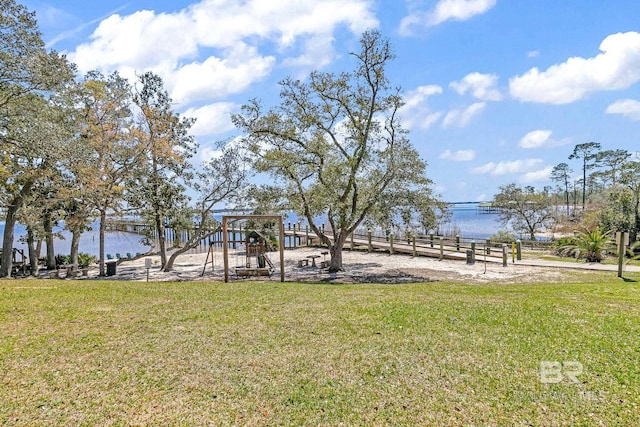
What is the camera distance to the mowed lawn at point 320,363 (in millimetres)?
3482

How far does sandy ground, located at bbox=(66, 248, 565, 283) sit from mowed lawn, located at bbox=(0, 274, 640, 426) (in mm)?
6281

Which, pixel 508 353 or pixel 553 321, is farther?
pixel 553 321

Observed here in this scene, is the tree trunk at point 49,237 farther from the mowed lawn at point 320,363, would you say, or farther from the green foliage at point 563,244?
the green foliage at point 563,244

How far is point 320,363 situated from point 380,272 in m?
11.6

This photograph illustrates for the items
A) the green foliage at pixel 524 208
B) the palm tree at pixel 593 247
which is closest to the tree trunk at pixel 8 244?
the palm tree at pixel 593 247

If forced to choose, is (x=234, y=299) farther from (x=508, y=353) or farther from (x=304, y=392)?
(x=508, y=353)

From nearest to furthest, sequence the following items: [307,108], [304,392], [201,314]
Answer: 1. [304,392]
2. [201,314]
3. [307,108]

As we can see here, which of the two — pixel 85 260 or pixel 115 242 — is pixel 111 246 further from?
pixel 85 260

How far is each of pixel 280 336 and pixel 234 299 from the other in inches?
118

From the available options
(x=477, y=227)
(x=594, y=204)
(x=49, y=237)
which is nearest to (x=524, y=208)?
(x=594, y=204)

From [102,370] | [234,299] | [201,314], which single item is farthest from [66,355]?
[234,299]

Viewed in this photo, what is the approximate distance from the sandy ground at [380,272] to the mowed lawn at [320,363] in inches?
247

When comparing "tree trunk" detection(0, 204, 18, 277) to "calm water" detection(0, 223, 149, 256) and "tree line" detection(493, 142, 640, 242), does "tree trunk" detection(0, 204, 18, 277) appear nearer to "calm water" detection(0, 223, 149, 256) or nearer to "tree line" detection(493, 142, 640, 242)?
"calm water" detection(0, 223, 149, 256)

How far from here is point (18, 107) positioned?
35.4 feet
